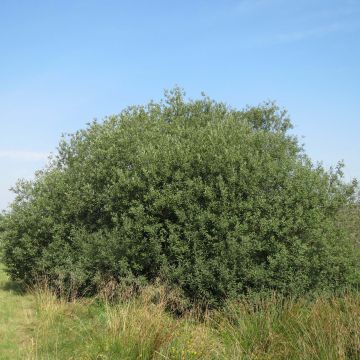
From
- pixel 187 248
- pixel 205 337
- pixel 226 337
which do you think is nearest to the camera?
pixel 205 337

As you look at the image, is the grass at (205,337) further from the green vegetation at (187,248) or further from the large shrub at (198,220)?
the large shrub at (198,220)

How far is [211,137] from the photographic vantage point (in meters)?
11.3

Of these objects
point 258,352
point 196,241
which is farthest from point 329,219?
point 258,352

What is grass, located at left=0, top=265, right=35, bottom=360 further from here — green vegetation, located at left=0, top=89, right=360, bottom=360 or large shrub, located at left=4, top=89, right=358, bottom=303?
large shrub, located at left=4, top=89, right=358, bottom=303

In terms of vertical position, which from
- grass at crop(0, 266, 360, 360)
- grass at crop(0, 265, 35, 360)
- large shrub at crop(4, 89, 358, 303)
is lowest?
grass at crop(0, 265, 35, 360)

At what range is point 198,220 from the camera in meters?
10.1

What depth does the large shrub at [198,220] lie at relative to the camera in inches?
392

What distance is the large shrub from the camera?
9953 mm

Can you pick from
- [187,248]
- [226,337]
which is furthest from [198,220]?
[226,337]

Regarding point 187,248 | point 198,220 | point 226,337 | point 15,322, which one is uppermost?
point 198,220

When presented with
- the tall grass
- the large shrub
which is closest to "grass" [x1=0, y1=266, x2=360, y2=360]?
the tall grass

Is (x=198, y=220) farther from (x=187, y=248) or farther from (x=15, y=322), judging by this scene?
(x=15, y=322)

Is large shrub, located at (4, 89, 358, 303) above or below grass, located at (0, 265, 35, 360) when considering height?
above

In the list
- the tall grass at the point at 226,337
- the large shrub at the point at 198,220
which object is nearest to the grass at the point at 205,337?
the tall grass at the point at 226,337
